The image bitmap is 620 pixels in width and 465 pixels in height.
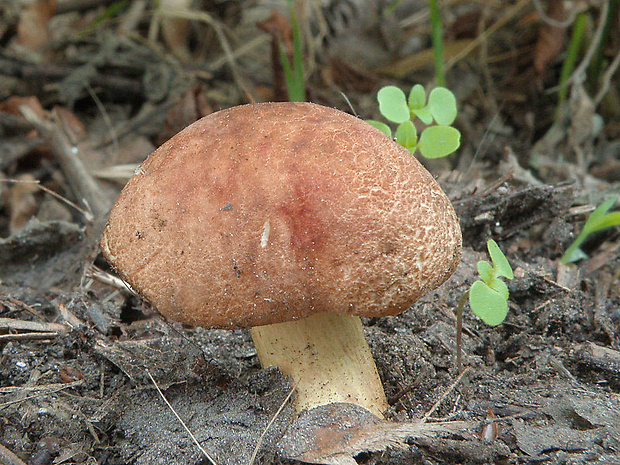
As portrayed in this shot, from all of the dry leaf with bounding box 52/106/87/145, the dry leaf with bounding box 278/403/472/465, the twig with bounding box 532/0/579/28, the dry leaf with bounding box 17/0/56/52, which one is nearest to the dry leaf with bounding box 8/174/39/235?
the dry leaf with bounding box 52/106/87/145

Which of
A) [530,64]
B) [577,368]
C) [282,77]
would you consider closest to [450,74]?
[530,64]

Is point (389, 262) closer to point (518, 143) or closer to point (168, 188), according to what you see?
point (168, 188)

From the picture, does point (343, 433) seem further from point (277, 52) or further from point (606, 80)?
point (606, 80)

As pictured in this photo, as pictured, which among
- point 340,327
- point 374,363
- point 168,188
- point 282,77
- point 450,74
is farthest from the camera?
point 450,74

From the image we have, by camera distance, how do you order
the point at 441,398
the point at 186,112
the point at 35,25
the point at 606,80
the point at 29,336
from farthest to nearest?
the point at 35,25 < the point at 606,80 < the point at 186,112 < the point at 29,336 < the point at 441,398

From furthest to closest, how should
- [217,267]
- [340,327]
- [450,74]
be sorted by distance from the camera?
1. [450,74]
2. [340,327]
3. [217,267]

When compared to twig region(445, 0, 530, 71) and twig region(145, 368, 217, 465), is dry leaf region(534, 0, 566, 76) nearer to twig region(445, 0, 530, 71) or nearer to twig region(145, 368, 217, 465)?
twig region(445, 0, 530, 71)

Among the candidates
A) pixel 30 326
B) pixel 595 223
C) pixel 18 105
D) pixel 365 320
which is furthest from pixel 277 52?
pixel 30 326
